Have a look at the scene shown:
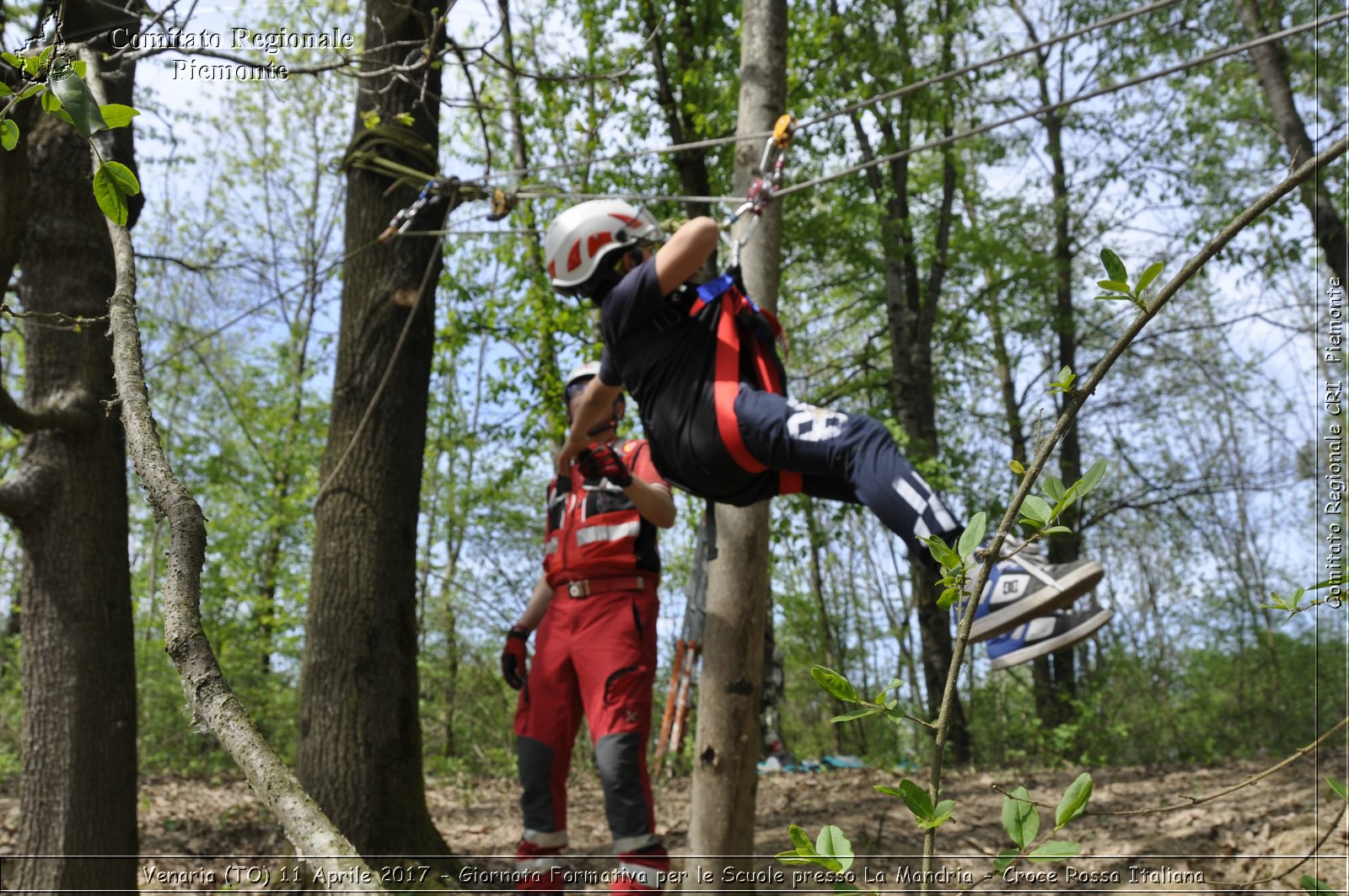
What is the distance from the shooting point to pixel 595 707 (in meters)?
3.46

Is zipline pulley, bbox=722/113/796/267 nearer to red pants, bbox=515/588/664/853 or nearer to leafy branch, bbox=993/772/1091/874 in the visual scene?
red pants, bbox=515/588/664/853

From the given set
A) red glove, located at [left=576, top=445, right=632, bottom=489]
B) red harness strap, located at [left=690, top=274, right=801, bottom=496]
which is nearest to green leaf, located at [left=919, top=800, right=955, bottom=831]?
red harness strap, located at [left=690, top=274, right=801, bottom=496]

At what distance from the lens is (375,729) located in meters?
3.78

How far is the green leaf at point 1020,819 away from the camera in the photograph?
0.86 metres

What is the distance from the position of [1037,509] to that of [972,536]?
0.26 ft

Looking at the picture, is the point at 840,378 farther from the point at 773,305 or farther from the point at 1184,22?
the point at 773,305

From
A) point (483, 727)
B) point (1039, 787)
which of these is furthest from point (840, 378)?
point (1039, 787)

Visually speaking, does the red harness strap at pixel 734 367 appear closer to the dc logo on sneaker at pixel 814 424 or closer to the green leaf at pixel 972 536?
the dc logo on sneaker at pixel 814 424

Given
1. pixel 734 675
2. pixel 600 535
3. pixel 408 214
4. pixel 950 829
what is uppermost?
pixel 408 214

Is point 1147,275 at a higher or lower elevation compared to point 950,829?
higher

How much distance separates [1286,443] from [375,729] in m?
12.8

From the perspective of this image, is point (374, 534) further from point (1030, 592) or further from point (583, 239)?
point (1030, 592)

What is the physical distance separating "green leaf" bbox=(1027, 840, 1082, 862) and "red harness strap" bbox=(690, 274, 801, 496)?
194 centimetres

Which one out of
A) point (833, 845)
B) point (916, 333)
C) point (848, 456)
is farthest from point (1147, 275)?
point (916, 333)
